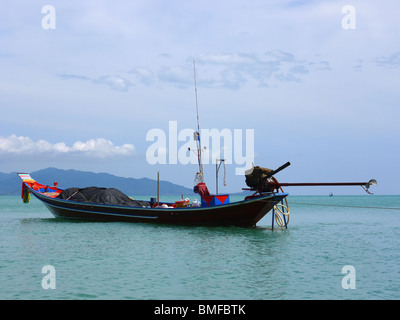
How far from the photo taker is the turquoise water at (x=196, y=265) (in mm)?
15273

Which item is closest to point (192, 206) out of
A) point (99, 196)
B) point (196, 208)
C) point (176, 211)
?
point (196, 208)

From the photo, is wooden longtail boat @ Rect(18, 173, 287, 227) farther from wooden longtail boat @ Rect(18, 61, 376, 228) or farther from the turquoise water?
the turquoise water

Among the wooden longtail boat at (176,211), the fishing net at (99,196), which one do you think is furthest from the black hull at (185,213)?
the fishing net at (99,196)

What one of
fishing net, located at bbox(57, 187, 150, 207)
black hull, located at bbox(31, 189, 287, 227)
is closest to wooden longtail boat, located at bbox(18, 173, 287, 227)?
black hull, located at bbox(31, 189, 287, 227)

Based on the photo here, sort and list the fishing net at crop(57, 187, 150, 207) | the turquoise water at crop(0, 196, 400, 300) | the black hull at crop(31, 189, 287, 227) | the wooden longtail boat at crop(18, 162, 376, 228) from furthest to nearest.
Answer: the fishing net at crop(57, 187, 150, 207), the black hull at crop(31, 189, 287, 227), the wooden longtail boat at crop(18, 162, 376, 228), the turquoise water at crop(0, 196, 400, 300)

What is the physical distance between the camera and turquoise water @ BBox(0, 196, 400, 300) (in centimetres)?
1527

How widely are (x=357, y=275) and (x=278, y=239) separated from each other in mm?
11055

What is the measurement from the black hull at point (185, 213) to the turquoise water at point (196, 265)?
3.33ft

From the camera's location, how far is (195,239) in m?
28.0

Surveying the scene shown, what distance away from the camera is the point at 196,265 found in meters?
19.8

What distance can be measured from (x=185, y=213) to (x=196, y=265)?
1356cm

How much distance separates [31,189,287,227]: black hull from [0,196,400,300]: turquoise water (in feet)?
3.33

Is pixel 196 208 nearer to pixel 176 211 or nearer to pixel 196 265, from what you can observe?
pixel 176 211
